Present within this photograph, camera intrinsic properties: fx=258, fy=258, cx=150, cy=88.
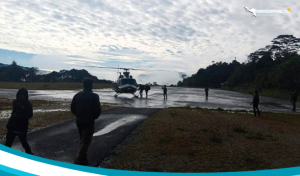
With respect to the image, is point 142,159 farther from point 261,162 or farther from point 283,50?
point 283,50

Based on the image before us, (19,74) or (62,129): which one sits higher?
(19,74)

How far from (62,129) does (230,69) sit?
9527cm

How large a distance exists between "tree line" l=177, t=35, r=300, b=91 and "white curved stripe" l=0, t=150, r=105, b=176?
31574mm

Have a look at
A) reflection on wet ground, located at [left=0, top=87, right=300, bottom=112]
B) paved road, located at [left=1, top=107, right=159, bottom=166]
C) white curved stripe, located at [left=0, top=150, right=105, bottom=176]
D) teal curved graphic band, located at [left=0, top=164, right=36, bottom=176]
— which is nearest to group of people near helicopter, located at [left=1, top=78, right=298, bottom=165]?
paved road, located at [left=1, top=107, right=159, bottom=166]

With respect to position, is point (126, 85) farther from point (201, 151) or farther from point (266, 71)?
point (266, 71)

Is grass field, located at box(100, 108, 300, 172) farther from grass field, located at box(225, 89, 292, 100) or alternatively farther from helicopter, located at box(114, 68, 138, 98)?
grass field, located at box(225, 89, 292, 100)

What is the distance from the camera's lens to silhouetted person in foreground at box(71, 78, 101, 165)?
4.82 meters

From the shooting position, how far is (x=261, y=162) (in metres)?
5.45

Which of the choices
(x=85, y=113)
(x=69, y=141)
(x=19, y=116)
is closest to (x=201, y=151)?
(x=85, y=113)

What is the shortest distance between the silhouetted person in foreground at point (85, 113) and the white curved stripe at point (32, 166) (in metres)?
0.99

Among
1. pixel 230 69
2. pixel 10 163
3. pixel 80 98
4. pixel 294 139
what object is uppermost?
pixel 230 69

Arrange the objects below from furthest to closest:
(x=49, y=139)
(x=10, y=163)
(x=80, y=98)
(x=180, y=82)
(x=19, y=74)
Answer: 1. (x=180, y=82)
2. (x=19, y=74)
3. (x=49, y=139)
4. (x=80, y=98)
5. (x=10, y=163)

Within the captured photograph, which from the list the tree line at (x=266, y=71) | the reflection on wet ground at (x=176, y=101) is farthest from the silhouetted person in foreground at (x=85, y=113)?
the tree line at (x=266, y=71)

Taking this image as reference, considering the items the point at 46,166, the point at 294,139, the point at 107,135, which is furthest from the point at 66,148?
the point at 294,139
